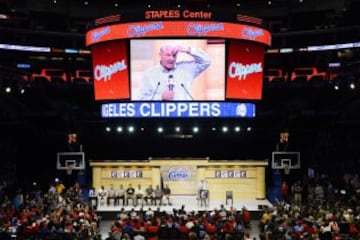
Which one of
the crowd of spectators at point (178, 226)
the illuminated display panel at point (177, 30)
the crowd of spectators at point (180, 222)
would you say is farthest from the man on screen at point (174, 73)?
the crowd of spectators at point (178, 226)

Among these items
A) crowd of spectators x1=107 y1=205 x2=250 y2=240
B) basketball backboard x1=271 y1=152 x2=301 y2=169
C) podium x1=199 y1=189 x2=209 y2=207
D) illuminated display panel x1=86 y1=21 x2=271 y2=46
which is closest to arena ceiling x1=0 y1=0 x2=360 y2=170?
basketball backboard x1=271 y1=152 x2=301 y2=169

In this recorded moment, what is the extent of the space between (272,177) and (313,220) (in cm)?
1270

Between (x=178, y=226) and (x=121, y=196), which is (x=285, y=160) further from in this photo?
(x=178, y=226)

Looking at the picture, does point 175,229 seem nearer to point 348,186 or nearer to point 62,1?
point 348,186

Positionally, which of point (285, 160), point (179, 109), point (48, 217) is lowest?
point (48, 217)

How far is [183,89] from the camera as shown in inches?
1094

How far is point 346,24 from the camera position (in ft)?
135

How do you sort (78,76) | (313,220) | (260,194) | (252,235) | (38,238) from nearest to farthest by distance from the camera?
1. (38,238)
2. (313,220)
3. (252,235)
4. (260,194)
5. (78,76)

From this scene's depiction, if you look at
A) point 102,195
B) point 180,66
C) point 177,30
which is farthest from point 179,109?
point 102,195

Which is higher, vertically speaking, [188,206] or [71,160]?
[71,160]

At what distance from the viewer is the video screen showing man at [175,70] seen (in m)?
27.7

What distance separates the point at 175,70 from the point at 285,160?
8.72 metres

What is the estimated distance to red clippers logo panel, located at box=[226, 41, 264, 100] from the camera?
28.0 meters

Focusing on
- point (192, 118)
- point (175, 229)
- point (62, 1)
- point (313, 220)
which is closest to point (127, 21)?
point (192, 118)
